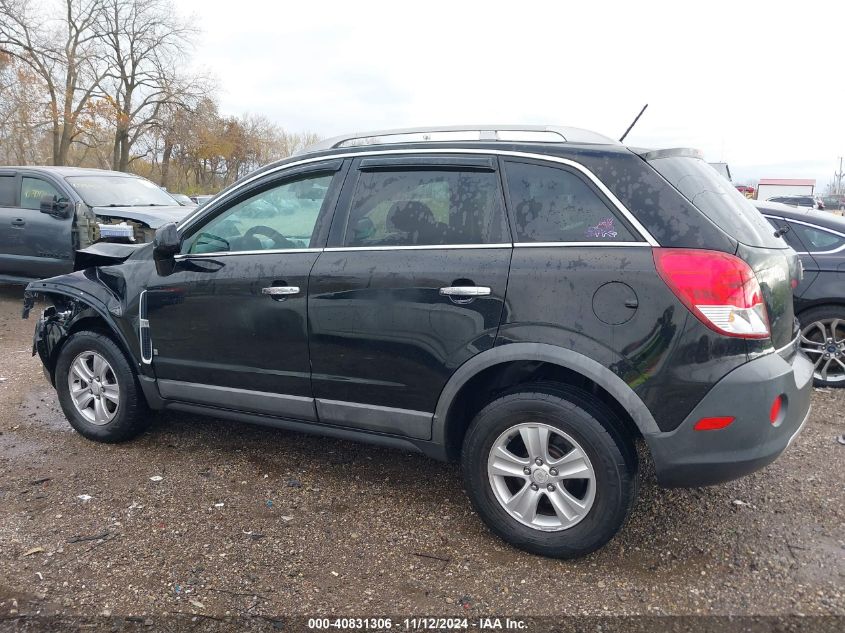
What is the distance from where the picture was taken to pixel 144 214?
846cm

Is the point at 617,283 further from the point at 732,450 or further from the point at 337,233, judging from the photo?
the point at 337,233

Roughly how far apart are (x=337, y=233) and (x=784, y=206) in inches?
187

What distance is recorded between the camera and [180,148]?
3869cm

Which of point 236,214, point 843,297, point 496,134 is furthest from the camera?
point 843,297

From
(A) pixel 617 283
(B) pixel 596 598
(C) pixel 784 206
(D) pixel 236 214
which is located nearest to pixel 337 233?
(D) pixel 236 214

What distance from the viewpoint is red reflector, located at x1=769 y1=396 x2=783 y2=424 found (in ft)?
8.58

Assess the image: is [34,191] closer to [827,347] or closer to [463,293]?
[463,293]

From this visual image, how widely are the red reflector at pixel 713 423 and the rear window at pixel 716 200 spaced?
0.73 metres

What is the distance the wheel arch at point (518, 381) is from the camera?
8.81 feet

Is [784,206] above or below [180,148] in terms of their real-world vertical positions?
below

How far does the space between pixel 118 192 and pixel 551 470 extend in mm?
8412

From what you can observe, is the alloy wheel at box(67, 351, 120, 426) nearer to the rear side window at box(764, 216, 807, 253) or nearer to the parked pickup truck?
the parked pickup truck

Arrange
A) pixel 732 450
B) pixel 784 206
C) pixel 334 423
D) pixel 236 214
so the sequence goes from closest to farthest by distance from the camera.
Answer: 1. pixel 732 450
2. pixel 334 423
3. pixel 236 214
4. pixel 784 206

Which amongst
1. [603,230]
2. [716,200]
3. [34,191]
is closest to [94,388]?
[603,230]
